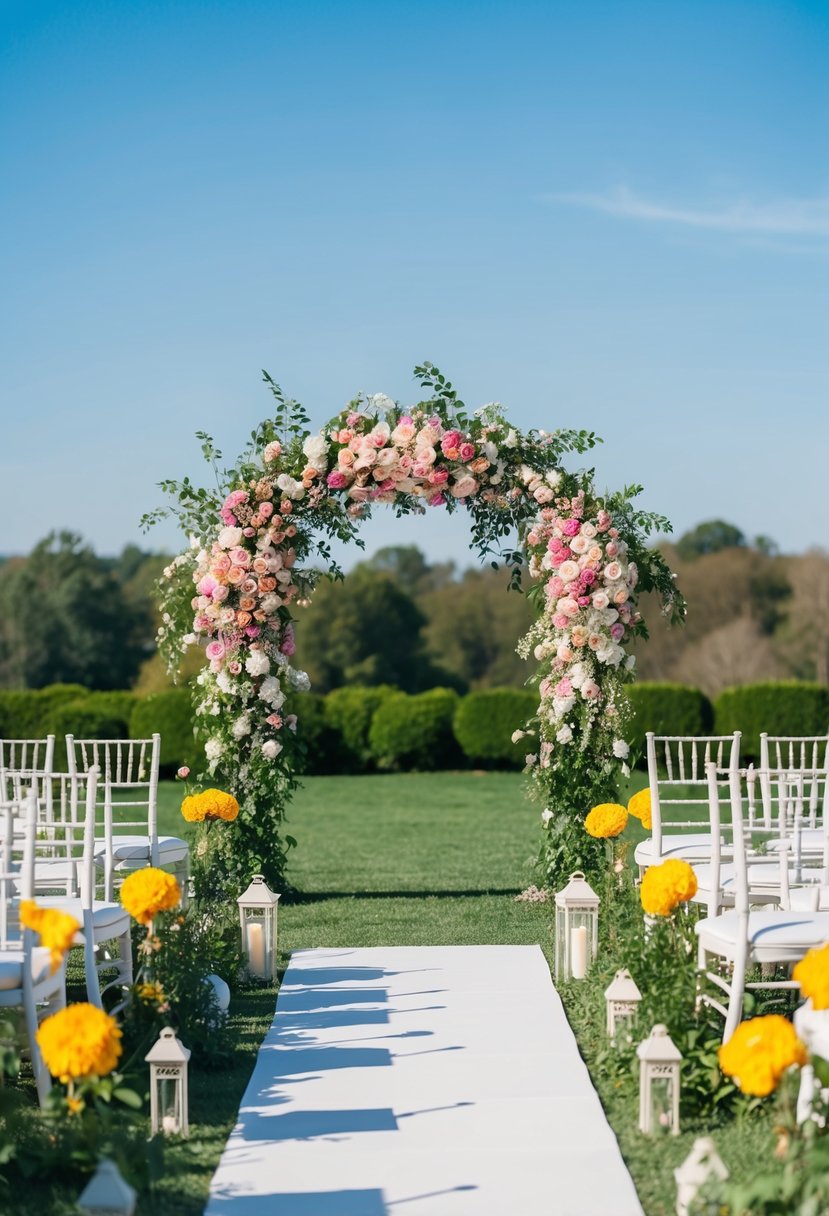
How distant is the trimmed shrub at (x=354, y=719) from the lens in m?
21.0

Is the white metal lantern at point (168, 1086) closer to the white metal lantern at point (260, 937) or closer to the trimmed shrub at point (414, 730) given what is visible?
the white metal lantern at point (260, 937)

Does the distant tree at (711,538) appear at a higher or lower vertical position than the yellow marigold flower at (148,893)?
higher

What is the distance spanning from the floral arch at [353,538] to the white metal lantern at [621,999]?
10.6ft

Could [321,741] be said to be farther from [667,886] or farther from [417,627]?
[667,886]

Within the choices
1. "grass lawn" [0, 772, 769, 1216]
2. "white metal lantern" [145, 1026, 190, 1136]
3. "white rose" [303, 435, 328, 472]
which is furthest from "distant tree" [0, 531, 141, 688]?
"white metal lantern" [145, 1026, 190, 1136]

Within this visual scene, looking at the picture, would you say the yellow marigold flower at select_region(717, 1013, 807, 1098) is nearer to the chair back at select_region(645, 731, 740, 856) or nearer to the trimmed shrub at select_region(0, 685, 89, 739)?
the chair back at select_region(645, 731, 740, 856)

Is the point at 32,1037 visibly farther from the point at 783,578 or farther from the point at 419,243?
the point at 783,578

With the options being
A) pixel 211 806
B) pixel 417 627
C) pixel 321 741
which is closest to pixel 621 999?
pixel 211 806

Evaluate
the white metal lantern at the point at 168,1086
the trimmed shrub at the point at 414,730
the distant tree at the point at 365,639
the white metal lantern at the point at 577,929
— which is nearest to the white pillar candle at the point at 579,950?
the white metal lantern at the point at 577,929

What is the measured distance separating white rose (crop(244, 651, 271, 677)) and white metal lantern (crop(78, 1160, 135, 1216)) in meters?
5.19

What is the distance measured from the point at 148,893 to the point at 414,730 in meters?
16.4

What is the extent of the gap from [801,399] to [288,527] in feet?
57.9

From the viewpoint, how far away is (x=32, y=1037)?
429cm

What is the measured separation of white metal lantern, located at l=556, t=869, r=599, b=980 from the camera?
6.31 metres
